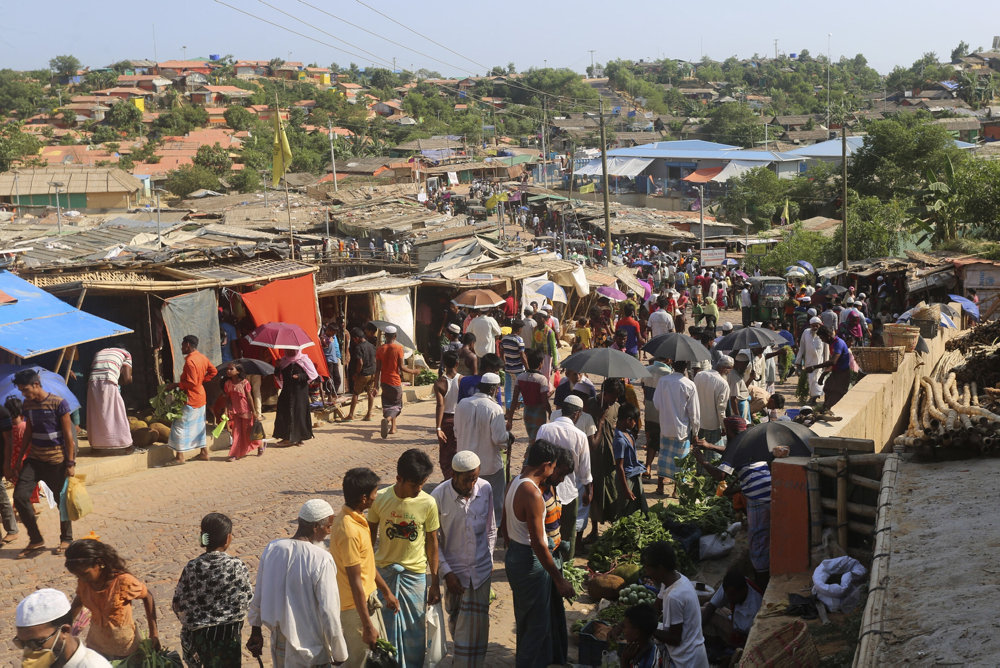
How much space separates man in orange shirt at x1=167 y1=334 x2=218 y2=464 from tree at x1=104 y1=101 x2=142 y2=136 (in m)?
79.5

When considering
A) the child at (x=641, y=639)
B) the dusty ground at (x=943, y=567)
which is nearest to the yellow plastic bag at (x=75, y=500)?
the child at (x=641, y=639)

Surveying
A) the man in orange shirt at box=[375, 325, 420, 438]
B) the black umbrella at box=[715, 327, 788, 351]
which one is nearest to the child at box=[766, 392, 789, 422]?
the black umbrella at box=[715, 327, 788, 351]

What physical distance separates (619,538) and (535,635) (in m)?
2.11

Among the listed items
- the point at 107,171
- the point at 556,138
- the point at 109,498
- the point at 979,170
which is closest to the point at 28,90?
the point at 556,138

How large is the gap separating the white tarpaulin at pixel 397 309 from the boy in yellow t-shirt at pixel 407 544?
972 centimetres

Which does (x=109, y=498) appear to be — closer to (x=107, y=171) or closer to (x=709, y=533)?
(x=709, y=533)

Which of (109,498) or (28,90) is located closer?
(109,498)

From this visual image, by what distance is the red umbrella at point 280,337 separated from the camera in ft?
37.9

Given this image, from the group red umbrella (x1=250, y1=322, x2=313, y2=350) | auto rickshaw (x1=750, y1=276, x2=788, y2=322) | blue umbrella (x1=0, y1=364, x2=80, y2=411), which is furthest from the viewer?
auto rickshaw (x1=750, y1=276, x2=788, y2=322)

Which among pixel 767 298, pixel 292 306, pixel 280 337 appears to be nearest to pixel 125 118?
pixel 767 298

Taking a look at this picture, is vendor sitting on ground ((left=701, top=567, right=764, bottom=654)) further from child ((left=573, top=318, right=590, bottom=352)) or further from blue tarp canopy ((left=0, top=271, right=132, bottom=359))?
child ((left=573, top=318, right=590, bottom=352))

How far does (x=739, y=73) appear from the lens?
6708 inches

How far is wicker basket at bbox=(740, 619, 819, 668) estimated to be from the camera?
4648 millimetres

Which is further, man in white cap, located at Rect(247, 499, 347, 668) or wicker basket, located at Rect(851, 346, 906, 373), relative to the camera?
wicker basket, located at Rect(851, 346, 906, 373)
